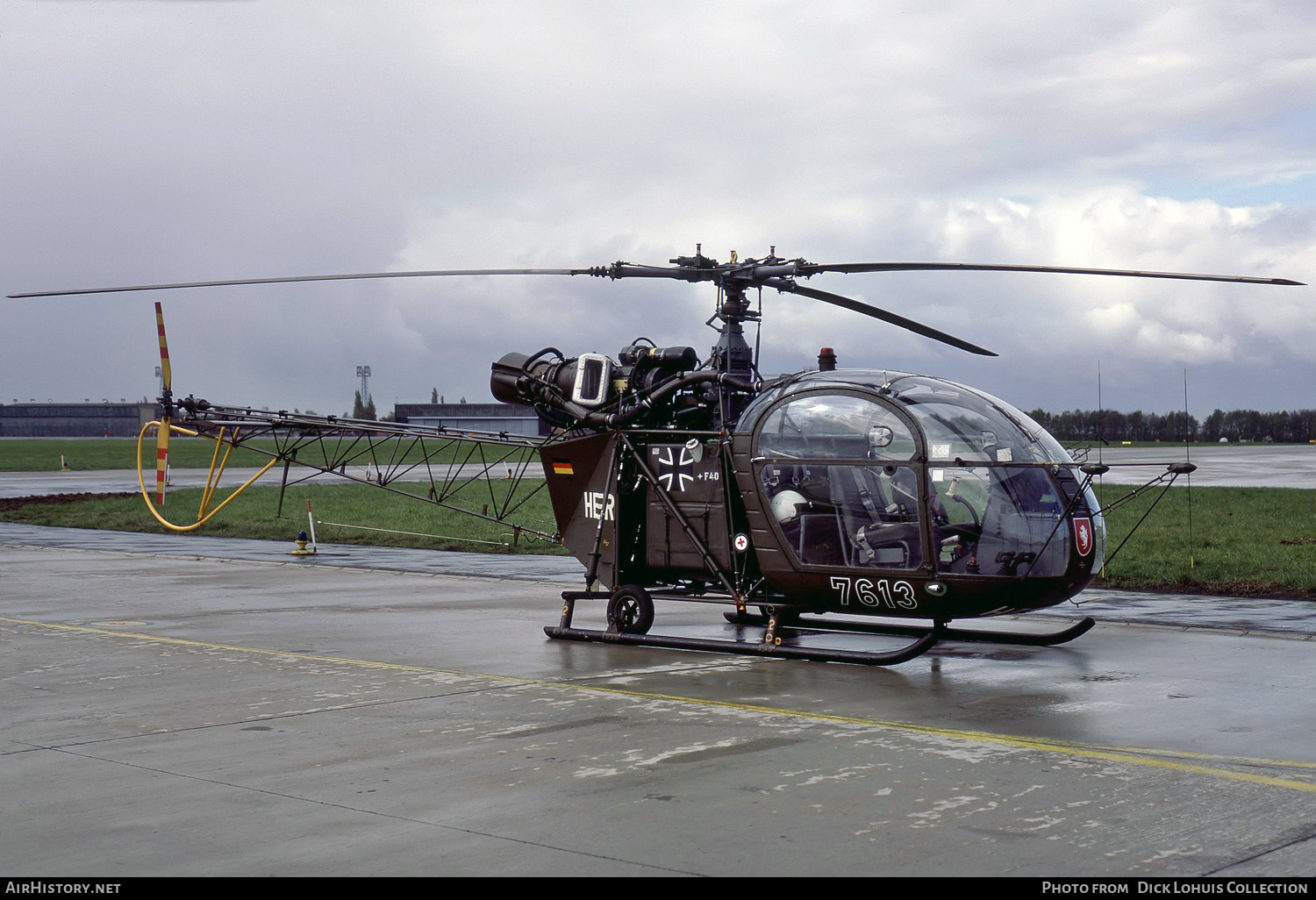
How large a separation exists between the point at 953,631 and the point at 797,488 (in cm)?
214

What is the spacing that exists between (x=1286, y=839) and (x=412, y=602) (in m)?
11.9

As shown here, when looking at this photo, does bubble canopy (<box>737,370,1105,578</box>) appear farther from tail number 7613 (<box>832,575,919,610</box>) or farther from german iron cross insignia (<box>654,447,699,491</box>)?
german iron cross insignia (<box>654,447,699,491</box>)

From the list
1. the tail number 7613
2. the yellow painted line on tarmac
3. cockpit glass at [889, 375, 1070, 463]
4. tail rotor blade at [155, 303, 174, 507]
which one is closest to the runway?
the yellow painted line on tarmac

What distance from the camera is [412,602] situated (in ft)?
52.6

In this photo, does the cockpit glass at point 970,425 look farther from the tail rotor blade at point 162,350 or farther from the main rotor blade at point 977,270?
the tail rotor blade at point 162,350

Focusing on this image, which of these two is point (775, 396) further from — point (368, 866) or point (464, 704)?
point (368, 866)

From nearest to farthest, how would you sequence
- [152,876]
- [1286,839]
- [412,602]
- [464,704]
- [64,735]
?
[152,876], [1286,839], [64,735], [464,704], [412,602]

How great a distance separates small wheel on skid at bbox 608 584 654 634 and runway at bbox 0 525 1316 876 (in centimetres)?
34

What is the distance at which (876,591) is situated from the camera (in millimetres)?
10805

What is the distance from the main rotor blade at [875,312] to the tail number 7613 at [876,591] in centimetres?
241

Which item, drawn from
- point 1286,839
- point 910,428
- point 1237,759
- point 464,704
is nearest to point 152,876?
point 464,704

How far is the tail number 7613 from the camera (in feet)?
34.9

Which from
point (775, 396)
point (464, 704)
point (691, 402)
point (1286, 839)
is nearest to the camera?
point (1286, 839)

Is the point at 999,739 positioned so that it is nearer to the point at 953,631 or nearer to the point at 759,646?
the point at 759,646
